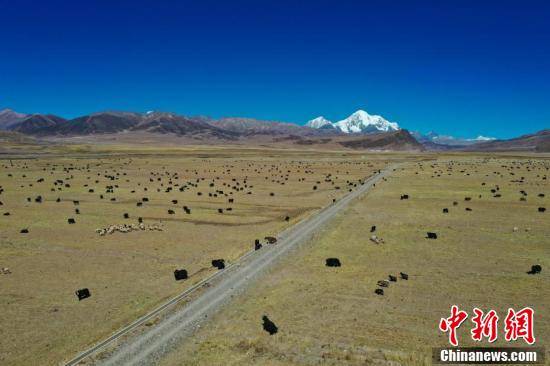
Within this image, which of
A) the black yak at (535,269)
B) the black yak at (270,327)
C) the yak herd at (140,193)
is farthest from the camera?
the yak herd at (140,193)

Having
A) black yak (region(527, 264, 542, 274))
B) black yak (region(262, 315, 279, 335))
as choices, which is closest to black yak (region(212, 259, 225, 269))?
black yak (region(262, 315, 279, 335))

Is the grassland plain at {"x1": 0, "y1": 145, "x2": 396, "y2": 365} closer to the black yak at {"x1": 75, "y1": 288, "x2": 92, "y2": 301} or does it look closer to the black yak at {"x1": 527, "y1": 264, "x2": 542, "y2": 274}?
the black yak at {"x1": 75, "y1": 288, "x2": 92, "y2": 301}

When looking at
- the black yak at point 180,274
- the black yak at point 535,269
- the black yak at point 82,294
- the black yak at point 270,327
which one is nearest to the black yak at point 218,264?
the black yak at point 180,274

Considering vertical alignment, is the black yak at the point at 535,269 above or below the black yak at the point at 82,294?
above

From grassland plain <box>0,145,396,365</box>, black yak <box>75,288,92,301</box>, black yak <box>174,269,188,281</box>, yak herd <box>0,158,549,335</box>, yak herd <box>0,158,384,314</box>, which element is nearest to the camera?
grassland plain <box>0,145,396,365</box>

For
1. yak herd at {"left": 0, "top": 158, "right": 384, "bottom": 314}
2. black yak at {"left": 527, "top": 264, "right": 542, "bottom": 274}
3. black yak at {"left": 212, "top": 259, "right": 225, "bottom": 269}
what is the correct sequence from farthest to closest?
1. yak herd at {"left": 0, "top": 158, "right": 384, "bottom": 314}
2. black yak at {"left": 212, "top": 259, "right": 225, "bottom": 269}
3. black yak at {"left": 527, "top": 264, "right": 542, "bottom": 274}

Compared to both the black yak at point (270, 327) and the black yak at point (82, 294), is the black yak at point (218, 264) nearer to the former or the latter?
the black yak at point (82, 294)

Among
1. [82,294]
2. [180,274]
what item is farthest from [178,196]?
[82,294]

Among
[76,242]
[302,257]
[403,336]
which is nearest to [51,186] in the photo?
[76,242]
